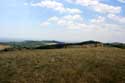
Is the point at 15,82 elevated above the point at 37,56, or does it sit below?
below

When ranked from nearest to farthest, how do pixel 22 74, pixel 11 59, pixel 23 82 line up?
pixel 23 82 → pixel 22 74 → pixel 11 59

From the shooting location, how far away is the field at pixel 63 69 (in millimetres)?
21812

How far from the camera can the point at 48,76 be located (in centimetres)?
2222

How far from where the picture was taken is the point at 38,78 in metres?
21.8

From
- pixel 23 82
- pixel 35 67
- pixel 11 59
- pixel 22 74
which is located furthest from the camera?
pixel 11 59

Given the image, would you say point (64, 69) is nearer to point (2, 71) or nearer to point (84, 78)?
point (84, 78)

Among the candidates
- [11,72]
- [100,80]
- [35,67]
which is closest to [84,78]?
[100,80]

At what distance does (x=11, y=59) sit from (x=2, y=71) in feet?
13.9

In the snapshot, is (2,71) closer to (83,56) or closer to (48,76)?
(48,76)

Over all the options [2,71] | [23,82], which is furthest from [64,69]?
[2,71]

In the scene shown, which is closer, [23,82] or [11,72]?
[23,82]

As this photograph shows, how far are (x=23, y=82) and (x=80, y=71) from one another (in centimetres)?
596

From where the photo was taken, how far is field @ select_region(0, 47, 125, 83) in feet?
71.6

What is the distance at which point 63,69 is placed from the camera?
24.0 m
